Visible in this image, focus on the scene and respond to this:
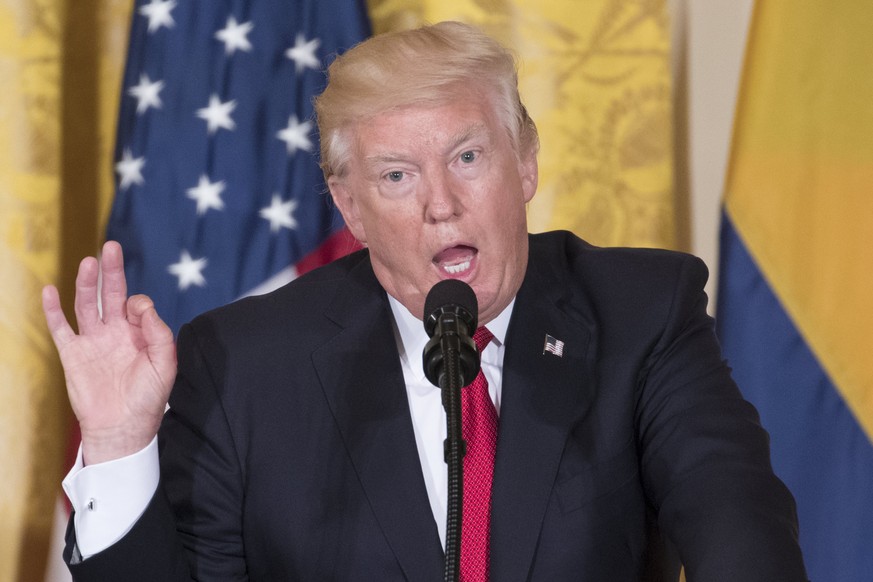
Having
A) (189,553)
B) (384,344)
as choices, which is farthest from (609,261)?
(189,553)

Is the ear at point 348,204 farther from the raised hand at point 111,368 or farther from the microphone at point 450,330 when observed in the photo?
the microphone at point 450,330

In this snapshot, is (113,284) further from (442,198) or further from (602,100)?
(602,100)

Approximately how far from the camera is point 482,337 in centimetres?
192

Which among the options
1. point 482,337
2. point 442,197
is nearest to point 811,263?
point 482,337

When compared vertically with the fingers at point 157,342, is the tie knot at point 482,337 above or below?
below

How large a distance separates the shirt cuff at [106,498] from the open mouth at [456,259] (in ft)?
1.90

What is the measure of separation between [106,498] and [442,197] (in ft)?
2.36

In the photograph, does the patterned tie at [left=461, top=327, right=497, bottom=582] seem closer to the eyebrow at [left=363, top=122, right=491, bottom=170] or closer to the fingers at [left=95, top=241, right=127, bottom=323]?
the eyebrow at [left=363, top=122, right=491, bottom=170]

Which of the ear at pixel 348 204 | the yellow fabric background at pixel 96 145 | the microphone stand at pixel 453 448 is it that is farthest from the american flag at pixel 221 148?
the microphone stand at pixel 453 448

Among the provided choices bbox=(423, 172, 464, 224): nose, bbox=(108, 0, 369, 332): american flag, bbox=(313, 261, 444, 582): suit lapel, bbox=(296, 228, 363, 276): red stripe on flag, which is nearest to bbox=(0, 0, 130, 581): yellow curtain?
bbox=(108, 0, 369, 332): american flag

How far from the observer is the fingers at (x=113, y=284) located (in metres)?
1.58

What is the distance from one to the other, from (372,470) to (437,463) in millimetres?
128

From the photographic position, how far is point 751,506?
1.60 metres

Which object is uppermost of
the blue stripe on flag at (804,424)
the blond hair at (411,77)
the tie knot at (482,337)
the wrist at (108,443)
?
the blond hair at (411,77)
